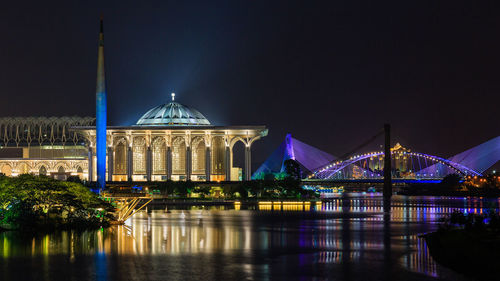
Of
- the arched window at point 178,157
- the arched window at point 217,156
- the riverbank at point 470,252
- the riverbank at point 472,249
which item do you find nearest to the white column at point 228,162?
the arched window at point 217,156

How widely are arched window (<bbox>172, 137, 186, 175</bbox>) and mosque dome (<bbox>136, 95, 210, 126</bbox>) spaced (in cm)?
465

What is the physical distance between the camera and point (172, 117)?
19238 centimetres

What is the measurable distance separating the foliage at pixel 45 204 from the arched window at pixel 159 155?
109 metres

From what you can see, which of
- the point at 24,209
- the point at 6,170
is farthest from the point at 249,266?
the point at 6,170

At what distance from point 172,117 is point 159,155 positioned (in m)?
9.55

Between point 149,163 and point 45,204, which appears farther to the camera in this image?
point 149,163

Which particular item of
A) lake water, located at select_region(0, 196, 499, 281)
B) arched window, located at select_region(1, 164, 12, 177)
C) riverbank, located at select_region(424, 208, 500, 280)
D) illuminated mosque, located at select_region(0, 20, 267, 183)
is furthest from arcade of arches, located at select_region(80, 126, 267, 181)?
riverbank, located at select_region(424, 208, 500, 280)

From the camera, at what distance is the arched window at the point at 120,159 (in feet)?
612

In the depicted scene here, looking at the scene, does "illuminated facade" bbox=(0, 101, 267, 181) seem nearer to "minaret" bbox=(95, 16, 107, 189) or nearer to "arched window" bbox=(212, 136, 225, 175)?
"arched window" bbox=(212, 136, 225, 175)

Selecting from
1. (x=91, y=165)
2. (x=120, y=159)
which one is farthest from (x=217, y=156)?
(x=91, y=165)

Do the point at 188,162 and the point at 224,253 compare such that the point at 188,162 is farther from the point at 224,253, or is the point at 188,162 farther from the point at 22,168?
the point at 224,253

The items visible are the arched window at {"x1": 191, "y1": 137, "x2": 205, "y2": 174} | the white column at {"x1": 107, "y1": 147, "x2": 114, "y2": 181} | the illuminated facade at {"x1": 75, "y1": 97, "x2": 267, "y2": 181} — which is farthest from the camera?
the arched window at {"x1": 191, "y1": 137, "x2": 205, "y2": 174}

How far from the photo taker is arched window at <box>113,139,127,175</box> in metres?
186

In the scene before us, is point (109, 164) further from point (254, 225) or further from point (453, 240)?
point (453, 240)
